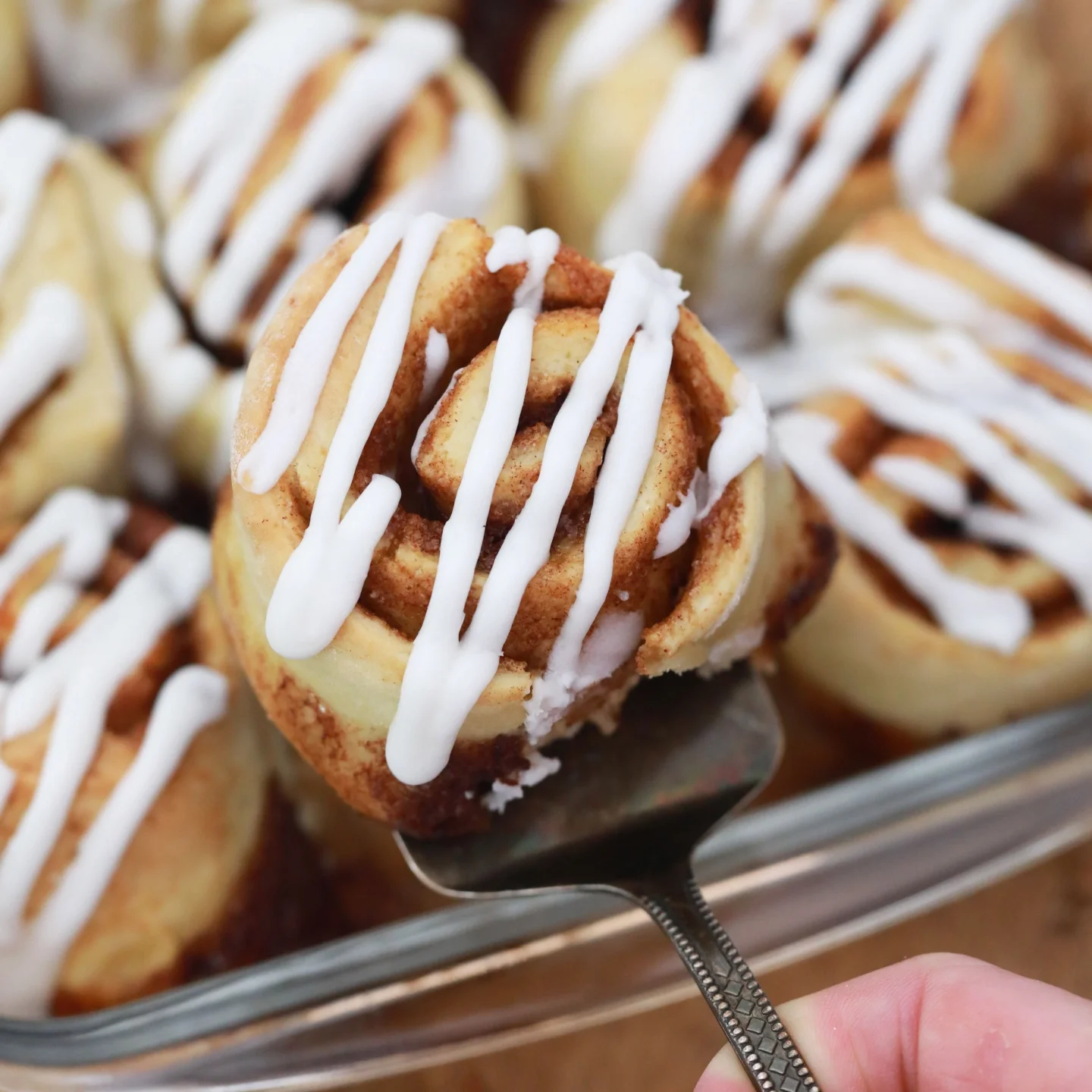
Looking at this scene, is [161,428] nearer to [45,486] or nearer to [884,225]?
[45,486]

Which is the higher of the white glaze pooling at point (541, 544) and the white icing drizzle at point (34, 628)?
the white glaze pooling at point (541, 544)

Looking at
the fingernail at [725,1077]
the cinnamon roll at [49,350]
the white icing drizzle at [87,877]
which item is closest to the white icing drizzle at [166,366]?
the cinnamon roll at [49,350]

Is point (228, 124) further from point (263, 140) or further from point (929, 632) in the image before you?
point (929, 632)

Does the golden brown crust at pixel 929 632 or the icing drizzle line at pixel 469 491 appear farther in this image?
the golden brown crust at pixel 929 632

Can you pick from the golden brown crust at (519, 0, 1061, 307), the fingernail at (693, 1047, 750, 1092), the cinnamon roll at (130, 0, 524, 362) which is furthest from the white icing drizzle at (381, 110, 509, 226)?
the fingernail at (693, 1047, 750, 1092)

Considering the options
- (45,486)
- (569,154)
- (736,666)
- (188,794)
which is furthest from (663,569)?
(569,154)

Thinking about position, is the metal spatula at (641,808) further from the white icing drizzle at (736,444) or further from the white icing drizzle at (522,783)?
the white icing drizzle at (736,444)

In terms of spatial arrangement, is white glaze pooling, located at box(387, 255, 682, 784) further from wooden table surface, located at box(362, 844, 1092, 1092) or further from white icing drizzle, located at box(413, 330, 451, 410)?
wooden table surface, located at box(362, 844, 1092, 1092)
